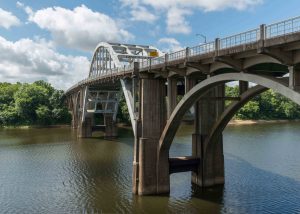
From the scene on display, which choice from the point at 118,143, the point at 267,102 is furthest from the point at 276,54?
the point at 267,102

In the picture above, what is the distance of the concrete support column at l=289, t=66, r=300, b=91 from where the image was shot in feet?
48.8

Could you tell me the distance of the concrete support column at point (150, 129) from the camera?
27359 millimetres

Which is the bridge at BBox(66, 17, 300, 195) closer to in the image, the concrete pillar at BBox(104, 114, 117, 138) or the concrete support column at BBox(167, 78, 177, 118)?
the concrete support column at BBox(167, 78, 177, 118)

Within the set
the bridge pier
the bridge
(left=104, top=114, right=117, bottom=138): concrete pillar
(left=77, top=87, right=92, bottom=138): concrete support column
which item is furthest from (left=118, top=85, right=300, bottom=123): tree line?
the bridge

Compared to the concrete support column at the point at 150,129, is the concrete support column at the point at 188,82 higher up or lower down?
higher up

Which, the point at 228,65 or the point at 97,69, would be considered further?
the point at 97,69

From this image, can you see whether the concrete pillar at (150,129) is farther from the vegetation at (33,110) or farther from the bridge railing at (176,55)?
the vegetation at (33,110)

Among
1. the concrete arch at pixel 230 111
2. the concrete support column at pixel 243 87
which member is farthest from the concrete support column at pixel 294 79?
the concrete support column at pixel 243 87

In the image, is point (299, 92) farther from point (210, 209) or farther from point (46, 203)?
point (46, 203)

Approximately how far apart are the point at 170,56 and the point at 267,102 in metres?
113

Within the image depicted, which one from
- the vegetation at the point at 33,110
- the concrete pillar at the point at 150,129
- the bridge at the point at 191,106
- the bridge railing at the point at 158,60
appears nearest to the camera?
the bridge at the point at 191,106

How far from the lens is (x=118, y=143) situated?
61688mm

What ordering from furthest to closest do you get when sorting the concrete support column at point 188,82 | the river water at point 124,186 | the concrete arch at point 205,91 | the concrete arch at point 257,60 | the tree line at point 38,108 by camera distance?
the tree line at point 38,108 < the concrete support column at point 188,82 < the river water at point 124,186 < the concrete arch at point 257,60 < the concrete arch at point 205,91

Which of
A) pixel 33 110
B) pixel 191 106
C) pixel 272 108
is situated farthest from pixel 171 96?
pixel 272 108
